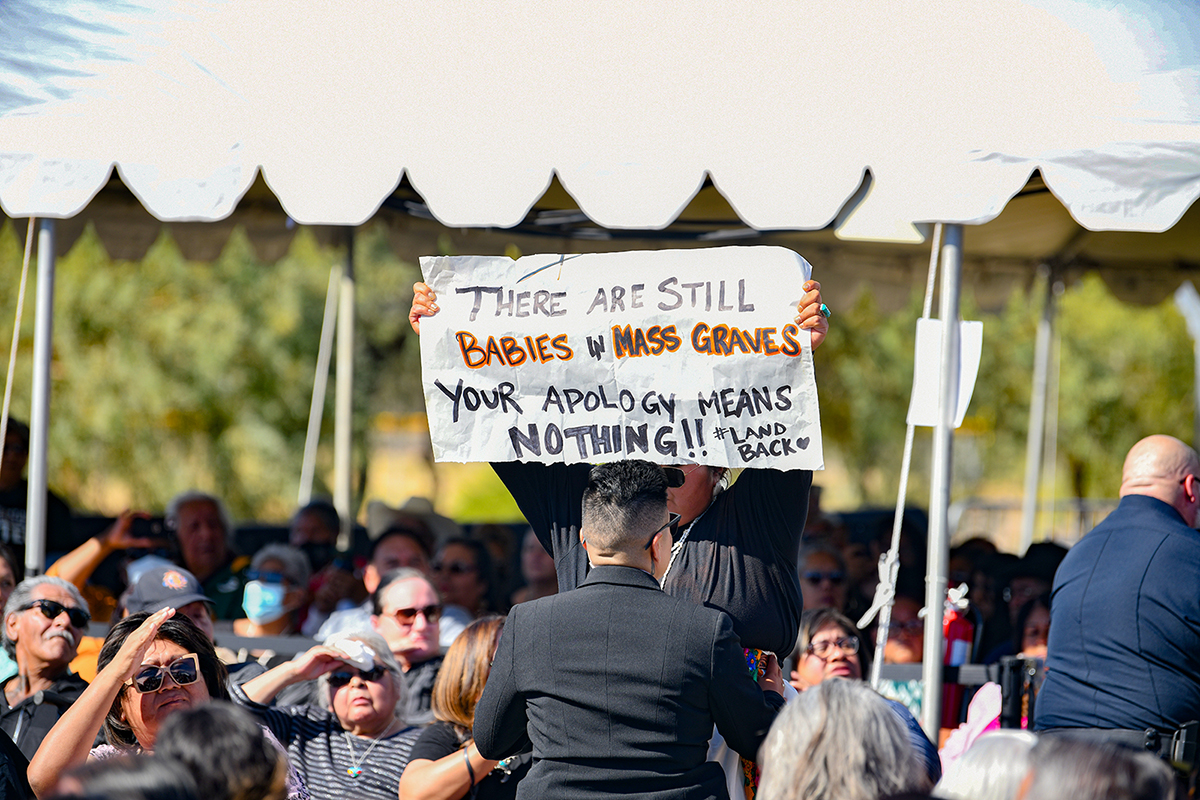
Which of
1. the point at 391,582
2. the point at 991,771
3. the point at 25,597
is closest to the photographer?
the point at 991,771

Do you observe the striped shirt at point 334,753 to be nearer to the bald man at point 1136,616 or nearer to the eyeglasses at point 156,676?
the eyeglasses at point 156,676

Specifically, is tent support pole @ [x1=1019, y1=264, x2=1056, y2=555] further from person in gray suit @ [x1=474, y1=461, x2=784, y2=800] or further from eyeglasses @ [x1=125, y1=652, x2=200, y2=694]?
eyeglasses @ [x1=125, y1=652, x2=200, y2=694]

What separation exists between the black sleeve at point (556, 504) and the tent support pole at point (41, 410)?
2311 millimetres

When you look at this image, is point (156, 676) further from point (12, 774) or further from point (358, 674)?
point (358, 674)

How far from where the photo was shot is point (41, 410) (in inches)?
197

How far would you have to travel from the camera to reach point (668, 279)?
3.67m

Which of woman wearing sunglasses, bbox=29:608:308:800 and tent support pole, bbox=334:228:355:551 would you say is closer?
woman wearing sunglasses, bbox=29:608:308:800

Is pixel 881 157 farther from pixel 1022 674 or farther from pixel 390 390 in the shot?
pixel 390 390

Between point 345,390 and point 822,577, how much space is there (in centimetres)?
402

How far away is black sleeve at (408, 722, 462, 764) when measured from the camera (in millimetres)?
3699

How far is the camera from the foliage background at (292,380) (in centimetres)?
1566

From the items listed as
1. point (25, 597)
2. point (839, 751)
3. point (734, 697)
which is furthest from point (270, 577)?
point (839, 751)

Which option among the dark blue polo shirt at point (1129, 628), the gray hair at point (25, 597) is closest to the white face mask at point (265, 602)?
the gray hair at point (25, 597)

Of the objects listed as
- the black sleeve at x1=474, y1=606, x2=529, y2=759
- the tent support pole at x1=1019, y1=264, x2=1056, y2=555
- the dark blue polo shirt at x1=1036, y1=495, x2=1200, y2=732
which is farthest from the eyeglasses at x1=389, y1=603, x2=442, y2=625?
the tent support pole at x1=1019, y1=264, x2=1056, y2=555
